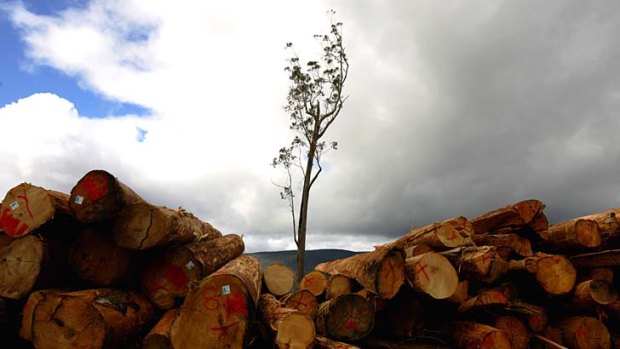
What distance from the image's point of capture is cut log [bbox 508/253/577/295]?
7102 millimetres

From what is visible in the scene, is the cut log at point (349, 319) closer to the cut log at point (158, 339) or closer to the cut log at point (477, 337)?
the cut log at point (477, 337)

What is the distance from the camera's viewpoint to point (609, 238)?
786 cm

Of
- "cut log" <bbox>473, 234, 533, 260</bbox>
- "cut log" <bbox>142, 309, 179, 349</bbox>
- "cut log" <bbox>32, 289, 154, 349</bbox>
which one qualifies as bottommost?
"cut log" <bbox>142, 309, 179, 349</bbox>

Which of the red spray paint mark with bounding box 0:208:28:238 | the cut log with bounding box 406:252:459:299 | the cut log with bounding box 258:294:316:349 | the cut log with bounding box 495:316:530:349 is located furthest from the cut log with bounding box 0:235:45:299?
the cut log with bounding box 495:316:530:349

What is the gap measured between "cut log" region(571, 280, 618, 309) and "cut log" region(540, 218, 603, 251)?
740 millimetres

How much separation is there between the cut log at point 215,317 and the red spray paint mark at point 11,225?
2379 millimetres

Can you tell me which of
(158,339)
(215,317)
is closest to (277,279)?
(158,339)

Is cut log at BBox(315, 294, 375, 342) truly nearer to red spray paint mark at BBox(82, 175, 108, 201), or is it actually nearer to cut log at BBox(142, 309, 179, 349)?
cut log at BBox(142, 309, 179, 349)

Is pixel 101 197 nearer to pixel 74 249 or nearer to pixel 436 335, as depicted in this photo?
pixel 74 249

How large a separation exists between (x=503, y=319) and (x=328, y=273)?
3.28 metres

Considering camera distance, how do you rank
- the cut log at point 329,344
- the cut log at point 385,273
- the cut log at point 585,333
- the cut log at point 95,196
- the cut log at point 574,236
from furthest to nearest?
the cut log at point 574,236 < the cut log at point 585,333 < the cut log at point 385,273 < the cut log at point 329,344 < the cut log at point 95,196

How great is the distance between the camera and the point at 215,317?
4598mm

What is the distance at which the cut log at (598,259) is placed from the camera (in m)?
7.48

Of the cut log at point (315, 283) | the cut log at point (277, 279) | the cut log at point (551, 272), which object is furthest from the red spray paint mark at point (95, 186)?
the cut log at point (551, 272)
